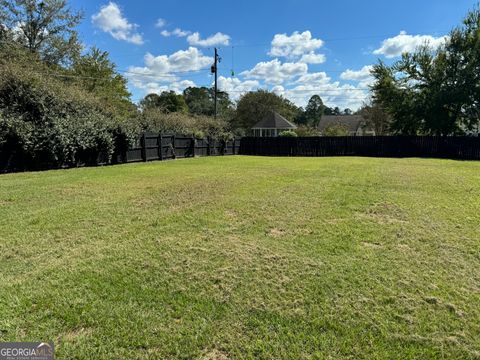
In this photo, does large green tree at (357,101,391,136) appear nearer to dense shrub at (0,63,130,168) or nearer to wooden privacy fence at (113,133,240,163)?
wooden privacy fence at (113,133,240,163)

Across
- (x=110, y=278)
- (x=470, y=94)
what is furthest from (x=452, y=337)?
(x=470, y=94)

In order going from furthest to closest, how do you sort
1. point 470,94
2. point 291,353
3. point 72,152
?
point 470,94
point 72,152
point 291,353

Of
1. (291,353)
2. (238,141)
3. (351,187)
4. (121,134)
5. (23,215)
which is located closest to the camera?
(291,353)

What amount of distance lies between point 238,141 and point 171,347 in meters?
22.4

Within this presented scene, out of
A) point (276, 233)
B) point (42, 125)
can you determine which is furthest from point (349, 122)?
point (276, 233)

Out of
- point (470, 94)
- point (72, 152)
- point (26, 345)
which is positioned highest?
point (470, 94)

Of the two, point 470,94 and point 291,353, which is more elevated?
point 470,94

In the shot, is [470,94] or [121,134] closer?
[121,134]

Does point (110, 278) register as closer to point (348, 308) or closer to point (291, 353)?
point (291, 353)

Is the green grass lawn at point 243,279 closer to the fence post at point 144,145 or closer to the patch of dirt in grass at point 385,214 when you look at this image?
the patch of dirt in grass at point 385,214

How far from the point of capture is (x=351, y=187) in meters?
7.07
